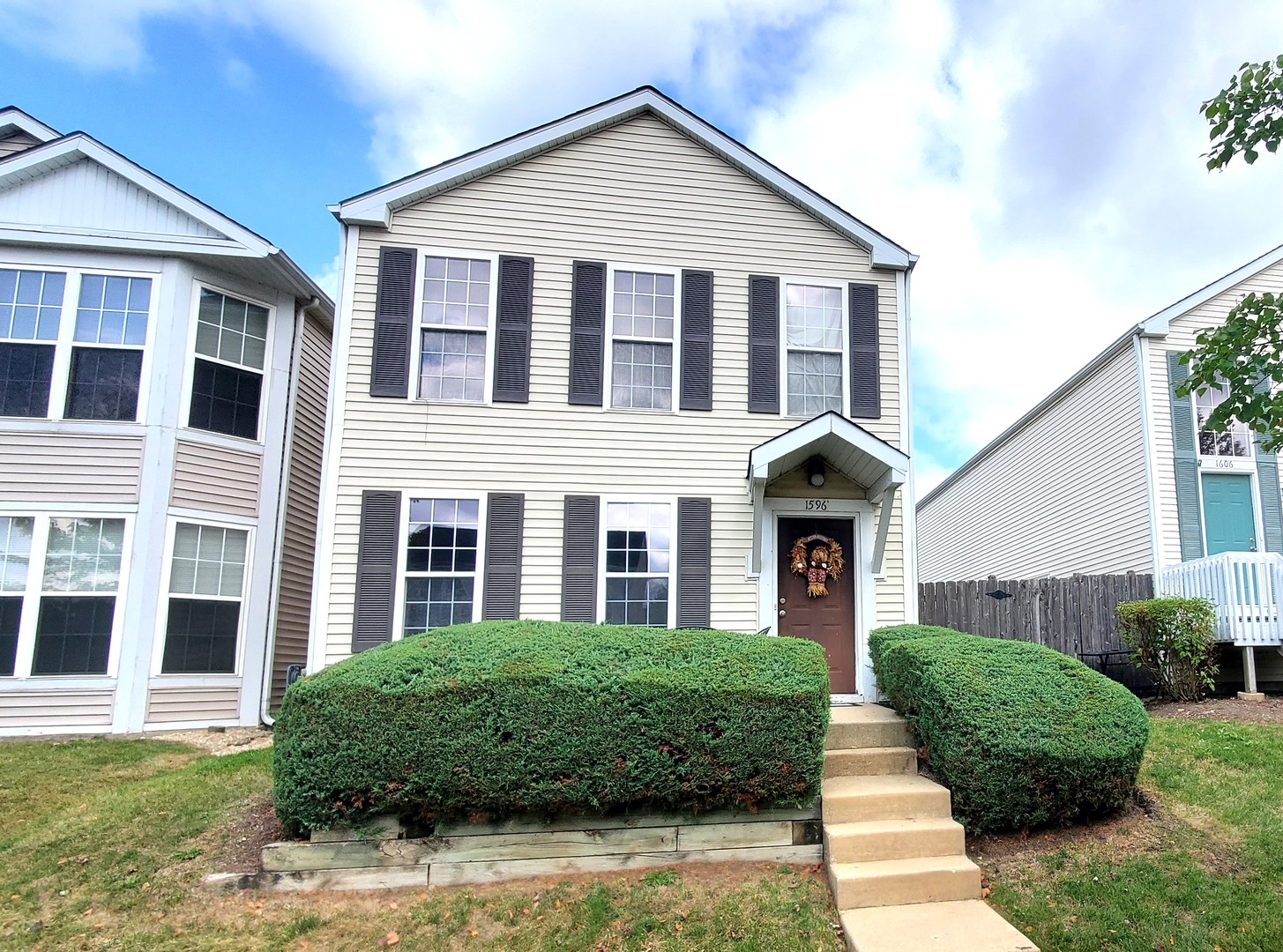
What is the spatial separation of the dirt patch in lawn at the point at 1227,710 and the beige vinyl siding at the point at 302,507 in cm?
1070

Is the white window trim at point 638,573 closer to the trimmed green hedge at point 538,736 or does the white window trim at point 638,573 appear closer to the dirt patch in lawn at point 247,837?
the trimmed green hedge at point 538,736

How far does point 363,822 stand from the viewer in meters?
4.94

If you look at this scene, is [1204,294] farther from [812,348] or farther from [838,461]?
[838,461]

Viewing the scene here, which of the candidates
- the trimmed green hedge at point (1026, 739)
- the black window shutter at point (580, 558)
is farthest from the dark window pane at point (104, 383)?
the trimmed green hedge at point (1026, 739)

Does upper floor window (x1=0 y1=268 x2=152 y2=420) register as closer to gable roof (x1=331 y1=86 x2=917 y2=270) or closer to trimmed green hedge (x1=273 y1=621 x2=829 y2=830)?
gable roof (x1=331 y1=86 x2=917 y2=270)

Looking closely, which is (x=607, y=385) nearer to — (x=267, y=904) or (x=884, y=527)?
(x=884, y=527)

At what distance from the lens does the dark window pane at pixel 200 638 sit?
29.9 ft

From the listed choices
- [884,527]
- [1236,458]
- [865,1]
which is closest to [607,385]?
[884,527]

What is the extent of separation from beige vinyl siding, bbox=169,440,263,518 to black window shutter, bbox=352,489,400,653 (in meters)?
2.56

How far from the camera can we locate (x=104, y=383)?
9.27m

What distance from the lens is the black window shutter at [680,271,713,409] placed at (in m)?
8.88

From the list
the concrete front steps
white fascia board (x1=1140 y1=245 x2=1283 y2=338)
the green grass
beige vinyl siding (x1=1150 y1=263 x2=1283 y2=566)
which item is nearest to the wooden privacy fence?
beige vinyl siding (x1=1150 y1=263 x2=1283 y2=566)

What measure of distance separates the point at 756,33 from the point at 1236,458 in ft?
33.6

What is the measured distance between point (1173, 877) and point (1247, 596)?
7121 mm
